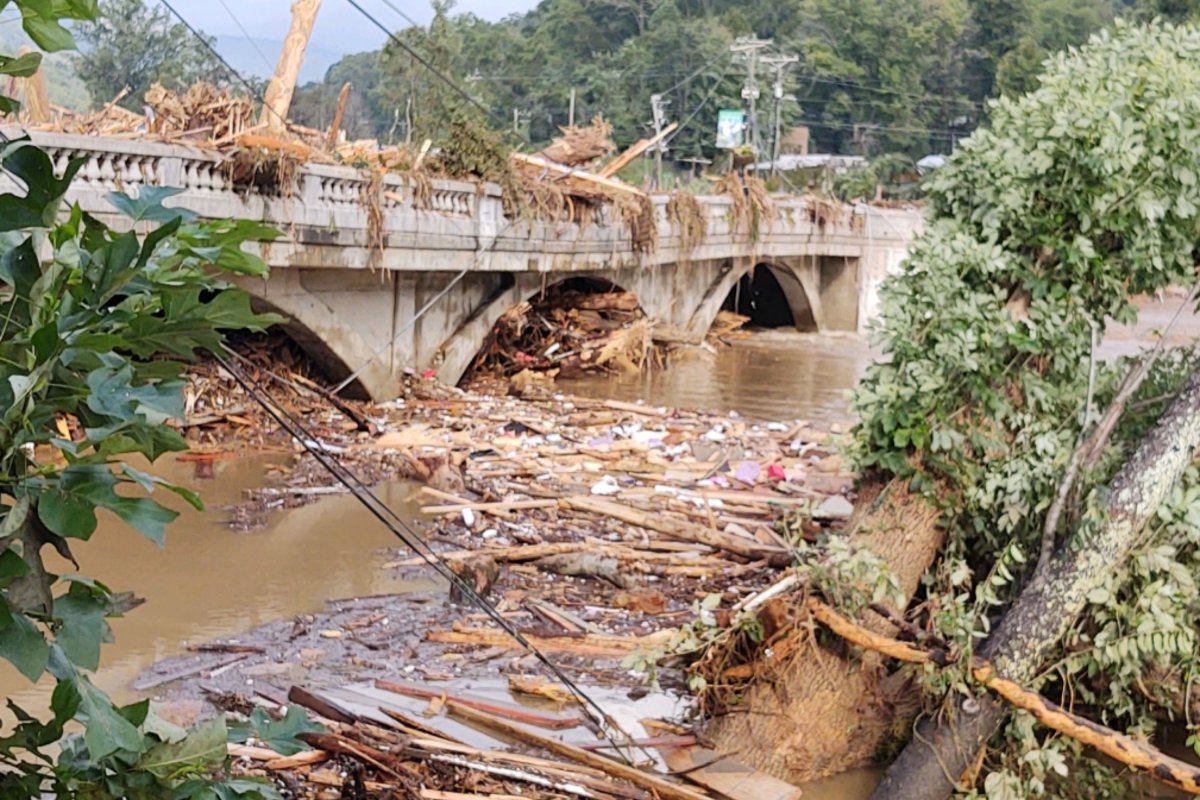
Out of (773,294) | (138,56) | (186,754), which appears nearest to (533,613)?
(186,754)

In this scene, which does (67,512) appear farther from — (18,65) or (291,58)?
(291,58)

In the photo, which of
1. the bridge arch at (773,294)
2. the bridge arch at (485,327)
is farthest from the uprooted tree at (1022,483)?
the bridge arch at (773,294)

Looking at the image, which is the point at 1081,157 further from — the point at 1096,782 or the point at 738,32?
the point at 738,32

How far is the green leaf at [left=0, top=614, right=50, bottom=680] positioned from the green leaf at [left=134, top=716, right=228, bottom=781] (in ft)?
1.25

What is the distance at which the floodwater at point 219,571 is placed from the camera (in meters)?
8.61

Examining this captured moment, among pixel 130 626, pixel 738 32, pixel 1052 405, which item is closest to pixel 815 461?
pixel 1052 405

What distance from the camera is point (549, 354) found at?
2216 centimetres

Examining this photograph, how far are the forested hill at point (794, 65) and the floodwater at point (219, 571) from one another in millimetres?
38579

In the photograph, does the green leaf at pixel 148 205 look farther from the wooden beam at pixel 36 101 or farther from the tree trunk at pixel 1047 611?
the wooden beam at pixel 36 101

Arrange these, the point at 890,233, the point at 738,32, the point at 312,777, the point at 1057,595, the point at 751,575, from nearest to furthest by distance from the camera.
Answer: the point at 312,777 → the point at 1057,595 → the point at 751,575 → the point at 890,233 → the point at 738,32

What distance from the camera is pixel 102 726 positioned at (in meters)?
2.26

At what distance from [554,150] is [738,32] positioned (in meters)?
51.2

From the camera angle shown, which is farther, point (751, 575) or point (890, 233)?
point (890, 233)

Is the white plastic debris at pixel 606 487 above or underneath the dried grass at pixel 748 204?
underneath
